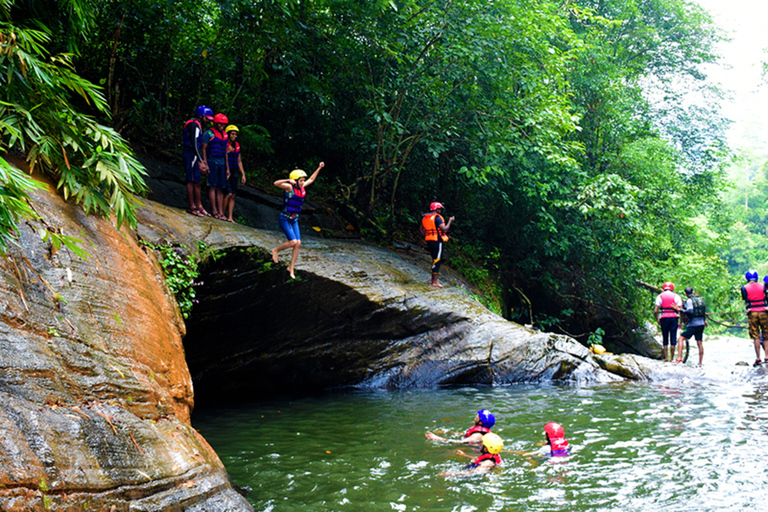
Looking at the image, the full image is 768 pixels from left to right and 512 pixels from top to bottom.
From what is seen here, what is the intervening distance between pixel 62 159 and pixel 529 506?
5835 millimetres

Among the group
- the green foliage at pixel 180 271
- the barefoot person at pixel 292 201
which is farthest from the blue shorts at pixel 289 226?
the green foliage at pixel 180 271

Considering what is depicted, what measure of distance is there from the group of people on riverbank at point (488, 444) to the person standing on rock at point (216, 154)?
6.53 m

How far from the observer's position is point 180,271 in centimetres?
855

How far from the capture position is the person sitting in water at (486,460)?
5.93 m

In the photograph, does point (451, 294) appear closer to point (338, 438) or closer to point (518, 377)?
point (518, 377)

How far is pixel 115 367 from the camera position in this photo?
4.89 m

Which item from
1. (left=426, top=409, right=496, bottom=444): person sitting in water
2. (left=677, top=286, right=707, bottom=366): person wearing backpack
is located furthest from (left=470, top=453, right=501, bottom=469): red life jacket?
(left=677, top=286, right=707, bottom=366): person wearing backpack

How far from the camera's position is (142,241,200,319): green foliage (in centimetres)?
834

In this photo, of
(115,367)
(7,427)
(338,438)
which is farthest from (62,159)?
(338,438)

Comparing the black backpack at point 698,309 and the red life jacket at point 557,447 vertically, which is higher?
the black backpack at point 698,309

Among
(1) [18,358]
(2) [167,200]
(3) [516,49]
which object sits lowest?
(1) [18,358]

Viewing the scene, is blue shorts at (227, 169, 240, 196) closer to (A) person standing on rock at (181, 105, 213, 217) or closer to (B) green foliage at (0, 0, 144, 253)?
(A) person standing on rock at (181, 105, 213, 217)

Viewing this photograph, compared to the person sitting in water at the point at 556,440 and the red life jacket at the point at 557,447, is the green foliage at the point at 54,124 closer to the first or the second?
the person sitting in water at the point at 556,440

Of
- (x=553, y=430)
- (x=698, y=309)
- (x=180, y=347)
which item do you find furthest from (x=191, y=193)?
(x=698, y=309)
